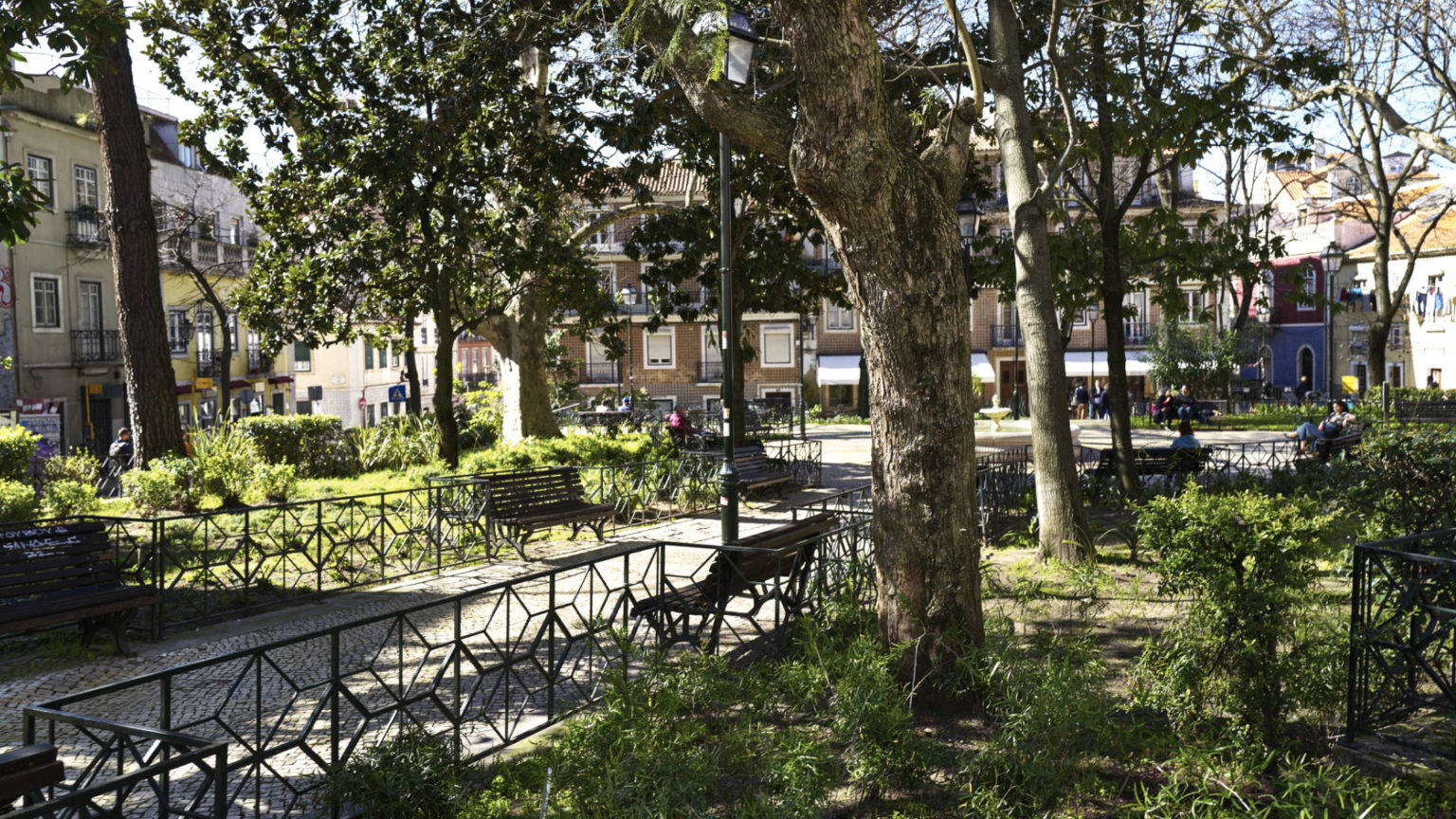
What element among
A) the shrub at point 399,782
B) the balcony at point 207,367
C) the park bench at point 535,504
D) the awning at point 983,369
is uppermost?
the balcony at point 207,367

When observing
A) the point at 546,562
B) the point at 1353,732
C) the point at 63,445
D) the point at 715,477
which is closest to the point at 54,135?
the point at 63,445

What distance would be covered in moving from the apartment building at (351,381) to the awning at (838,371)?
1706 centimetres

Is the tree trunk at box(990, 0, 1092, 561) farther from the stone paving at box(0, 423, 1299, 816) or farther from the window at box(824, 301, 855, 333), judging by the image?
the window at box(824, 301, 855, 333)

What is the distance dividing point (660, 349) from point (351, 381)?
1417 centimetres

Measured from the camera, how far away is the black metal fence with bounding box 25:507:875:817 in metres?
4.88

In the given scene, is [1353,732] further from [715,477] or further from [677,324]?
[677,324]

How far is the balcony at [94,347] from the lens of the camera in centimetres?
3183

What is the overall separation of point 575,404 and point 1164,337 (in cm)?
2097

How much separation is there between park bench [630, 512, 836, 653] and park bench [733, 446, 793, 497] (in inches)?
269

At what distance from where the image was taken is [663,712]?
5238mm

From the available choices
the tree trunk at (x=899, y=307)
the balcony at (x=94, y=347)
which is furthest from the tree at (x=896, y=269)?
the balcony at (x=94, y=347)

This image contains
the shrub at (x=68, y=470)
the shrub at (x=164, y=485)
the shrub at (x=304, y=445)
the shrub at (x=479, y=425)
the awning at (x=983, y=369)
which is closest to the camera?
the shrub at (x=164, y=485)

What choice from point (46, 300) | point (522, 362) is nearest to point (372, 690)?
point (522, 362)

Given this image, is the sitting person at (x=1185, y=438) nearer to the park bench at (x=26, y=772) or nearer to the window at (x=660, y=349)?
the park bench at (x=26, y=772)
